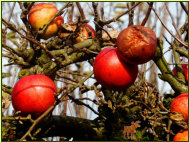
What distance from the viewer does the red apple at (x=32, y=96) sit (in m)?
0.97

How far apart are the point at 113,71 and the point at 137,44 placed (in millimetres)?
113

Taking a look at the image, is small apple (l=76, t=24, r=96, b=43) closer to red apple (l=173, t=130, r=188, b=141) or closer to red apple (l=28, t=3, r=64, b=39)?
red apple (l=28, t=3, r=64, b=39)

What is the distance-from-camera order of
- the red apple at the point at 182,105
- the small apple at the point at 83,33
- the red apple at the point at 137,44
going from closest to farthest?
the red apple at the point at 137,44
the red apple at the point at 182,105
the small apple at the point at 83,33

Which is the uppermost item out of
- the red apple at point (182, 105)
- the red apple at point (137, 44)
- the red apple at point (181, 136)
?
the red apple at point (137, 44)

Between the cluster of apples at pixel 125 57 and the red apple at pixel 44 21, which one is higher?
the red apple at pixel 44 21

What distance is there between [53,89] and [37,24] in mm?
340

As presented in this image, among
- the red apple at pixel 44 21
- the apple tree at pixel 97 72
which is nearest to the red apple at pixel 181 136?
the apple tree at pixel 97 72

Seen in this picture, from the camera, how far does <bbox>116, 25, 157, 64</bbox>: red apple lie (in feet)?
2.90

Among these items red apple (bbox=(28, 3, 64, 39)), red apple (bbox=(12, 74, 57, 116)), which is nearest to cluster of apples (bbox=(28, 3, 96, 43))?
red apple (bbox=(28, 3, 64, 39))

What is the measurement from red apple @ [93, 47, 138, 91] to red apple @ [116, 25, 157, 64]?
35 millimetres

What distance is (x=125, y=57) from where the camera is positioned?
907 millimetres

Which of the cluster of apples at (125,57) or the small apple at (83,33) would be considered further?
the small apple at (83,33)

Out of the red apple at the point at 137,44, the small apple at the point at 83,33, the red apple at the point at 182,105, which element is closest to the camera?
the red apple at the point at 137,44

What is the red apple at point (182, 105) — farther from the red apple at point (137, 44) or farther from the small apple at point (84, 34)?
the small apple at point (84, 34)
